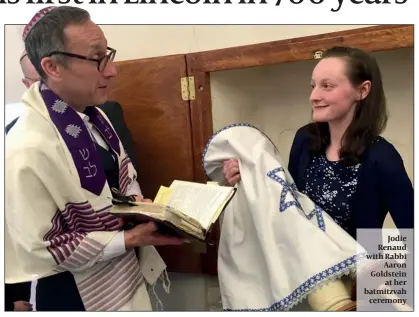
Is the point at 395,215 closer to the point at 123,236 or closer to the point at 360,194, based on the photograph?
the point at 360,194

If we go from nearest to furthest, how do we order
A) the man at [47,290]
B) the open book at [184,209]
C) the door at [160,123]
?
the open book at [184,209]
the man at [47,290]
the door at [160,123]

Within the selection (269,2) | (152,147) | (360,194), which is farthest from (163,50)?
(360,194)

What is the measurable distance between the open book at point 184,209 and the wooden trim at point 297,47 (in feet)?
1.03

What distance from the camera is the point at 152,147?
113cm

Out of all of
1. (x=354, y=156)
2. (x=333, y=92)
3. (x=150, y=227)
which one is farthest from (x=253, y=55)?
(x=150, y=227)

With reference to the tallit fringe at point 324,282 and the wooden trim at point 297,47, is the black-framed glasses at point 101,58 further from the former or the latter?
the tallit fringe at point 324,282

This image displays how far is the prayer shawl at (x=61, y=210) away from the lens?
75 centimetres

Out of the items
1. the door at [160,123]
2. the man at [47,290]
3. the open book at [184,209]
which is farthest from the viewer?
the door at [160,123]

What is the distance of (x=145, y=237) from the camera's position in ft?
2.60

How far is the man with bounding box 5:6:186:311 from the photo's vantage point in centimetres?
76

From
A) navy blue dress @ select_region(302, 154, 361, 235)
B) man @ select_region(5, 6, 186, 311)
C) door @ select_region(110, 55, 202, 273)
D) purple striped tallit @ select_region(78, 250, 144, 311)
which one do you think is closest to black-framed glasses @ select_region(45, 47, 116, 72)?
man @ select_region(5, 6, 186, 311)

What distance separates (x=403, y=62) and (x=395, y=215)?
0.39 m

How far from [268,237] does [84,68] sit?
48 cm

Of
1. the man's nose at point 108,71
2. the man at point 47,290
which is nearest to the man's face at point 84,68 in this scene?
the man's nose at point 108,71
